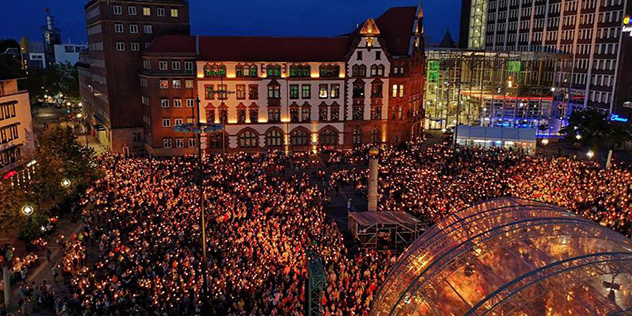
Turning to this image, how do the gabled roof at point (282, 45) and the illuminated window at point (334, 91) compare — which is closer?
the gabled roof at point (282, 45)

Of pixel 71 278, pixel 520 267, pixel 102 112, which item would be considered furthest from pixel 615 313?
pixel 102 112

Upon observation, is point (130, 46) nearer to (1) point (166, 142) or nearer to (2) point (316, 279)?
(1) point (166, 142)

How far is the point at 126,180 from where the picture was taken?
37.8 meters

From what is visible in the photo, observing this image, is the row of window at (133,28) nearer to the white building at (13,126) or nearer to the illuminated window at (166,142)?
the illuminated window at (166,142)

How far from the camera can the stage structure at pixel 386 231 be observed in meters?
28.8

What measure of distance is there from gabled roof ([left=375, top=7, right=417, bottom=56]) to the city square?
23cm

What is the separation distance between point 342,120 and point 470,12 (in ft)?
171

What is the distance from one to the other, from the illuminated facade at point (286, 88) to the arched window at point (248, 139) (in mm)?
118

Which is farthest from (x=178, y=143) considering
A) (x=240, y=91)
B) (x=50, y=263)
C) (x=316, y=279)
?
(x=316, y=279)

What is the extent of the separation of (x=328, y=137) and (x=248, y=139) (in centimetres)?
983

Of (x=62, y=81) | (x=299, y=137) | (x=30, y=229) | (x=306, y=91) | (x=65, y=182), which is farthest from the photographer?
(x=62, y=81)

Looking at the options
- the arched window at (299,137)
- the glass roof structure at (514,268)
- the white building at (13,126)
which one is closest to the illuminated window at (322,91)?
the arched window at (299,137)

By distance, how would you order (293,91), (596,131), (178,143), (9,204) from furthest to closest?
(293,91) < (178,143) < (596,131) < (9,204)

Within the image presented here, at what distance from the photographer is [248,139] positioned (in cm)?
5675
